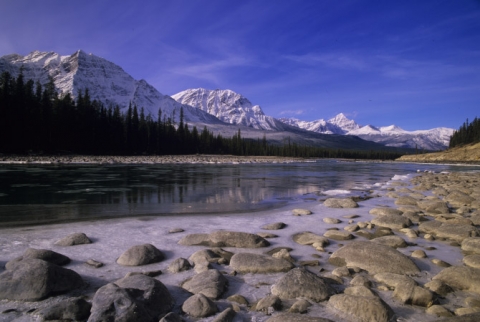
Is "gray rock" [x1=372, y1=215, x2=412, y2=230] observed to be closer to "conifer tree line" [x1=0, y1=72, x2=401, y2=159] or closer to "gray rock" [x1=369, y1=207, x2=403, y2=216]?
"gray rock" [x1=369, y1=207, x2=403, y2=216]

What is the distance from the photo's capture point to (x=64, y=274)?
3652 mm

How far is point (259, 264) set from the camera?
4371 mm

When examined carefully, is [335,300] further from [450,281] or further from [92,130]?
[92,130]

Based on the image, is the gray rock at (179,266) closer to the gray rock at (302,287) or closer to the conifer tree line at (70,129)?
the gray rock at (302,287)

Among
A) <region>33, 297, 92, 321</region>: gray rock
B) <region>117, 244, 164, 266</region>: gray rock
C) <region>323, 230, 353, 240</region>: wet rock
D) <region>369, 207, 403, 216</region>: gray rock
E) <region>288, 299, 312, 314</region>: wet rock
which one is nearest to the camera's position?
<region>33, 297, 92, 321</region>: gray rock

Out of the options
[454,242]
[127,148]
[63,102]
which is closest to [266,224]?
[454,242]

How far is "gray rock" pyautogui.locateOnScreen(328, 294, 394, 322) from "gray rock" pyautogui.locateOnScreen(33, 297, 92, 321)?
2.70 metres

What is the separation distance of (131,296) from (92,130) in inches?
2834

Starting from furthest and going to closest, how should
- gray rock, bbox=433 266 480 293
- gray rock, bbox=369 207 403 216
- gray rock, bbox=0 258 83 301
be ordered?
1. gray rock, bbox=369 207 403 216
2. gray rock, bbox=433 266 480 293
3. gray rock, bbox=0 258 83 301

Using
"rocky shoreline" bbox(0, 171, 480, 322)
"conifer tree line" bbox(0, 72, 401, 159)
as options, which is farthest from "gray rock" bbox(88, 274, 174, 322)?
"conifer tree line" bbox(0, 72, 401, 159)

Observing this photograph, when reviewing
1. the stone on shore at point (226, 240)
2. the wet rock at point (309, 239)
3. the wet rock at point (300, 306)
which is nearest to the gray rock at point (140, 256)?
the stone on shore at point (226, 240)

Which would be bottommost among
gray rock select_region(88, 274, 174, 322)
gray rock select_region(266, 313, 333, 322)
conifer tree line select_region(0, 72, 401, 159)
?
→ gray rock select_region(266, 313, 333, 322)

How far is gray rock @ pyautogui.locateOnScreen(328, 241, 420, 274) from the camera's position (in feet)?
14.1

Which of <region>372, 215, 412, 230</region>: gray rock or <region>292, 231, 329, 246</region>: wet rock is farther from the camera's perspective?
<region>372, 215, 412, 230</region>: gray rock
